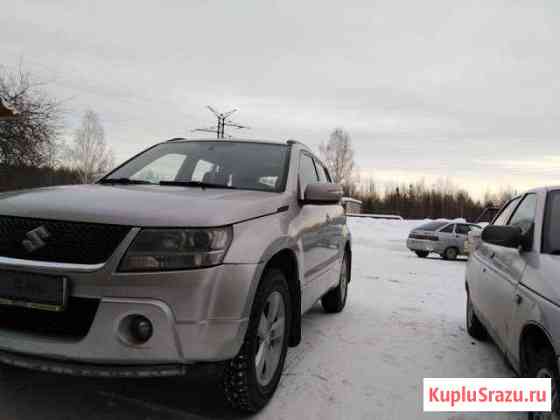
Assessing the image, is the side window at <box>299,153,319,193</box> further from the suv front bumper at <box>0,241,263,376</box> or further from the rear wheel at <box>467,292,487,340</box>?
the rear wheel at <box>467,292,487,340</box>

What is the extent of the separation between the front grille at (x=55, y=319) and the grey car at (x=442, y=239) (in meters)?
15.2

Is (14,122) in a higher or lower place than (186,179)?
higher

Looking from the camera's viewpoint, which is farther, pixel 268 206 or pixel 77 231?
pixel 268 206

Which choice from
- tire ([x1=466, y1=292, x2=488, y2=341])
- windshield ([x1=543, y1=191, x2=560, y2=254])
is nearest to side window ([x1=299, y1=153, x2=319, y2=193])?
windshield ([x1=543, y1=191, x2=560, y2=254])

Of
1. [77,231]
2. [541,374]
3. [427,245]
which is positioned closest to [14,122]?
[427,245]

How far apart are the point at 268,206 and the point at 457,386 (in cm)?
181

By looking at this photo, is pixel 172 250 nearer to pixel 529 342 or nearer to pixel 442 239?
pixel 529 342

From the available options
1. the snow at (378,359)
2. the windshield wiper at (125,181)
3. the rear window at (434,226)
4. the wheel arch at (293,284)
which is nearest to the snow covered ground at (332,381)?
the snow at (378,359)

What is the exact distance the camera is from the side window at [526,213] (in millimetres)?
3143

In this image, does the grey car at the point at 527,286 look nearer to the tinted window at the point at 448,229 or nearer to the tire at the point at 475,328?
the tire at the point at 475,328

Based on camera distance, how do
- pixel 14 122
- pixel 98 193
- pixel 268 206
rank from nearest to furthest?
pixel 98 193
pixel 268 206
pixel 14 122

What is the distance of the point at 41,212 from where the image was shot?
2248 millimetres

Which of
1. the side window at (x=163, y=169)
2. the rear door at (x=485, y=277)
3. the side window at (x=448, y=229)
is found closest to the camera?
the rear door at (x=485, y=277)

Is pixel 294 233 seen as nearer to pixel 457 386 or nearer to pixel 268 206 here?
pixel 268 206
